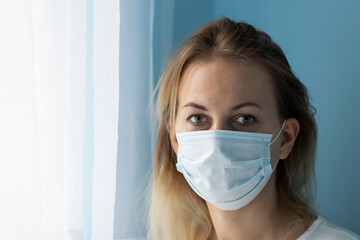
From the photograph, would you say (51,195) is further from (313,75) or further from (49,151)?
(313,75)

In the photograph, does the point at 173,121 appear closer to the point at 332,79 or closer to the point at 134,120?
the point at 134,120

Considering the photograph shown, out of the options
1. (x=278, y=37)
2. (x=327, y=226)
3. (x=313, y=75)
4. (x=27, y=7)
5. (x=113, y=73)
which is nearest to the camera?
(x=27, y=7)

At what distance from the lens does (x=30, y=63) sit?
1.08m

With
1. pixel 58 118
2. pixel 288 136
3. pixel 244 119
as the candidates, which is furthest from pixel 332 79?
pixel 58 118

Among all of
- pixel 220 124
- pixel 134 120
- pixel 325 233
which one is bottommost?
pixel 325 233

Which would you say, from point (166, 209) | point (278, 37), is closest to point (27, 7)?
point (166, 209)

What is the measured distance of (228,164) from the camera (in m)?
1.04

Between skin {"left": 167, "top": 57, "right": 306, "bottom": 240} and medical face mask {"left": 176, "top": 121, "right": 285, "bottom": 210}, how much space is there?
0.12 ft

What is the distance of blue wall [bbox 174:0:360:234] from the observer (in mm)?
1358

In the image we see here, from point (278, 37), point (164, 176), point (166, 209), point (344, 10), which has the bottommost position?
point (166, 209)

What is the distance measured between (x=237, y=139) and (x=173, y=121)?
237 millimetres

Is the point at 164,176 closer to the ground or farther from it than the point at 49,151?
A: closer to the ground

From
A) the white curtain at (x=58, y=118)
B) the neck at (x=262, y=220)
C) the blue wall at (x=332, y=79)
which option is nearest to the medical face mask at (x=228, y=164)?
the neck at (x=262, y=220)

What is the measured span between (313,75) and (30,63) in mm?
918
